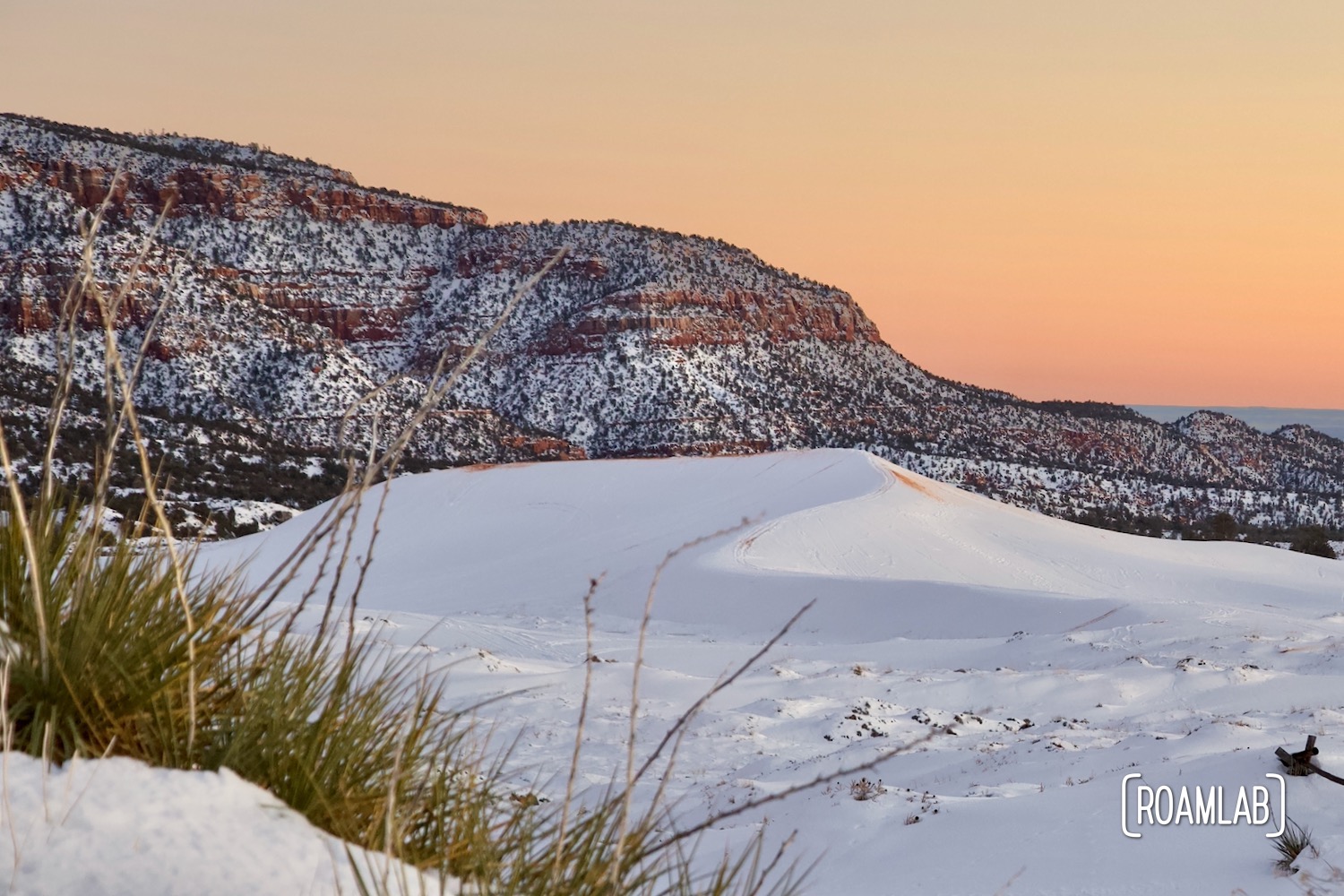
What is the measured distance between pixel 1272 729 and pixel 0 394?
113ft

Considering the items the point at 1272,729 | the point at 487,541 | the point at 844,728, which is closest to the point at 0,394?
the point at 487,541

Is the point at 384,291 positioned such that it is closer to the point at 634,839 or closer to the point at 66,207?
the point at 66,207

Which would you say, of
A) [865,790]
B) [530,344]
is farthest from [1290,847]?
[530,344]

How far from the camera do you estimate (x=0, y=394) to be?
3284cm

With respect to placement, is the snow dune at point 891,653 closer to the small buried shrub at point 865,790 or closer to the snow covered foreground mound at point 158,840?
the small buried shrub at point 865,790

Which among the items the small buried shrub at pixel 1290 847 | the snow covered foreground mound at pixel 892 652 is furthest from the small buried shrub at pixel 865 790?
the small buried shrub at pixel 1290 847

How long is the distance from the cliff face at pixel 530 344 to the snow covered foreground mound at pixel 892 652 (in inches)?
996

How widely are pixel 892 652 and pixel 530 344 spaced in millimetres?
52453

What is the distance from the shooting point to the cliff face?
47406 millimetres

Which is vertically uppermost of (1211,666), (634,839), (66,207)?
(66,207)

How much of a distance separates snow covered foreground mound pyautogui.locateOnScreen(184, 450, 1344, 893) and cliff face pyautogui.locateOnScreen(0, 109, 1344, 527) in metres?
25.3

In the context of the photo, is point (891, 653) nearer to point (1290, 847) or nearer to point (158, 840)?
point (1290, 847)

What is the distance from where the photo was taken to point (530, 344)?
2516 inches

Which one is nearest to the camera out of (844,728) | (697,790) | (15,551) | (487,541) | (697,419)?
(15,551)
